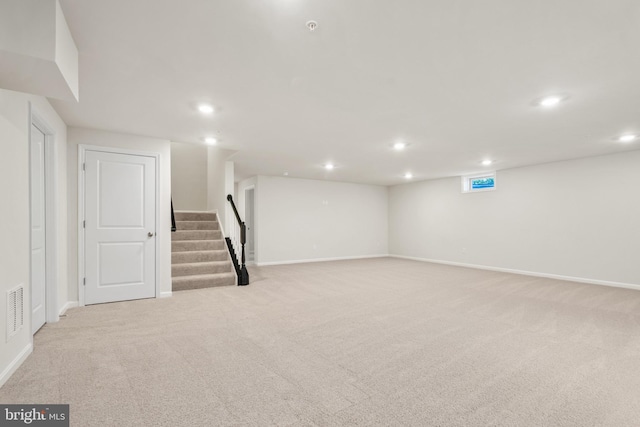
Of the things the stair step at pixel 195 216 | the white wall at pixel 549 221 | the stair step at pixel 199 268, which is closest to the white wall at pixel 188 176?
the stair step at pixel 195 216

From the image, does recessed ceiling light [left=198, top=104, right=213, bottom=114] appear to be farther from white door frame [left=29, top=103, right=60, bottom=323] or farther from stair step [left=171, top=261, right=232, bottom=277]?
stair step [left=171, top=261, right=232, bottom=277]

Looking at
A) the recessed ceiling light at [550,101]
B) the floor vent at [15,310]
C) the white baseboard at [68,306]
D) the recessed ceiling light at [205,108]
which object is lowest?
the white baseboard at [68,306]

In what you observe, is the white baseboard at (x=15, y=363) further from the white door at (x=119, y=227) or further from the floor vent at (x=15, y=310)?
the white door at (x=119, y=227)

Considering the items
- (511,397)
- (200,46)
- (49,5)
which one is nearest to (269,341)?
(511,397)

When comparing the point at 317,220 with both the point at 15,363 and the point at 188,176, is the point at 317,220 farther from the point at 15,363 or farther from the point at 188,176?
the point at 15,363

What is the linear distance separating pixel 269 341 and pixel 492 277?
17.6 ft

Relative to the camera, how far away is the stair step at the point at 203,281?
194 inches

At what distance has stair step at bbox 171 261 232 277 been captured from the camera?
5168 mm

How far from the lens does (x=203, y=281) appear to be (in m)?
5.15

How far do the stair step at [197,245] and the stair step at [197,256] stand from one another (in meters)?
0.14

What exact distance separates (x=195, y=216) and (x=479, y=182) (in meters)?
6.98

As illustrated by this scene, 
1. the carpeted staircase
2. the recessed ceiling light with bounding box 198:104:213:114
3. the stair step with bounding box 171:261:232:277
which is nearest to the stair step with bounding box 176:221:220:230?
the carpeted staircase

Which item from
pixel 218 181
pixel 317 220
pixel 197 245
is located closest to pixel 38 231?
pixel 197 245

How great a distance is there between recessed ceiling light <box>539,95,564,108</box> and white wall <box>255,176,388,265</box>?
6.35m
